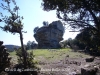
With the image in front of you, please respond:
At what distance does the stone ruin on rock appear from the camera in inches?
2392

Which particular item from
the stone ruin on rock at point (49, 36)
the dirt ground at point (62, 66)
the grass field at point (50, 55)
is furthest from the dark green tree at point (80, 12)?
the stone ruin on rock at point (49, 36)

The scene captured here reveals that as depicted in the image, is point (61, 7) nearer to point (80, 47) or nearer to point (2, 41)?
point (2, 41)

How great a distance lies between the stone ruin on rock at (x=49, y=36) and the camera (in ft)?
199

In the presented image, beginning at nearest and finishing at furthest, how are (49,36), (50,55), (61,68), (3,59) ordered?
1. (3,59)
2. (61,68)
3. (50,55)
4. (49,36)

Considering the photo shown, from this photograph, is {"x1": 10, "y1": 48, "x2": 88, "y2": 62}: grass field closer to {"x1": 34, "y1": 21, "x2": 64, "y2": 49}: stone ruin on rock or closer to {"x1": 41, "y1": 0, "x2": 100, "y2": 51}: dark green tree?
{"x1": 41, "y1": 0, "x2": 100, "y2": 51}: dark green tree

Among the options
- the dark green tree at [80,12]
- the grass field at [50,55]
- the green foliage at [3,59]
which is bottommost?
the grass field at [50,55]

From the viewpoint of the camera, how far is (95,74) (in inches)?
392

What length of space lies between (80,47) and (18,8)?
35688mm

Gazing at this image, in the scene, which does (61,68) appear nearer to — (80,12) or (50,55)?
(80,12)

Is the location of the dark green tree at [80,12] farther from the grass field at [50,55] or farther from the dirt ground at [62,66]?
the grass field at [50,55]

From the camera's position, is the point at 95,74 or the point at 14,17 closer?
the point at 95,74

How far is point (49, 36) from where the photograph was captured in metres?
63.5

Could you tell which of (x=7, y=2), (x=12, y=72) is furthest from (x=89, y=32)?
(x=7, y=2)

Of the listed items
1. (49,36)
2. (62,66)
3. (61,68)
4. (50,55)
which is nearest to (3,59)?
(61,68)
